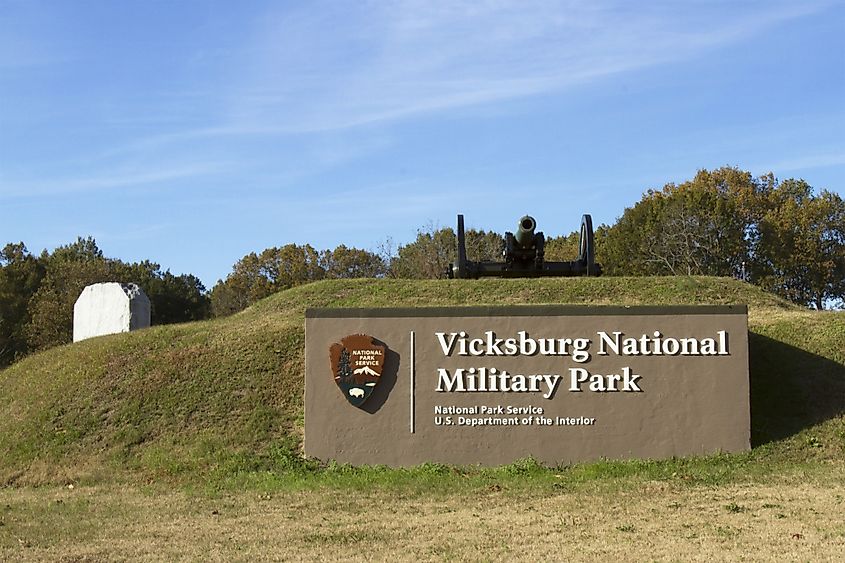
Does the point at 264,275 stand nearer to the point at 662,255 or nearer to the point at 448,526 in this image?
the point at 662,255

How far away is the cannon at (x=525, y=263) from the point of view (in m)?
24.1

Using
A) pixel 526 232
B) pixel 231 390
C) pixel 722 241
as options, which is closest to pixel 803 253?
pixel 722 241

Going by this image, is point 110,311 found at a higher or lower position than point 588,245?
lower

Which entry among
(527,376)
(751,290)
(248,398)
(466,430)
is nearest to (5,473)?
(248,398)

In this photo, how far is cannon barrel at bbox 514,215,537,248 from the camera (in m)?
23.2

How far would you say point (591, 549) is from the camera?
30.7ft

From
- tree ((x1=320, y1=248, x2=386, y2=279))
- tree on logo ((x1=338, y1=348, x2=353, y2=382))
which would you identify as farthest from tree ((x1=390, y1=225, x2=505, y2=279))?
tree on logo ((x1=338, y1=348, x2=353, y2=382))

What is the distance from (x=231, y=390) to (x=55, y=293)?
36869 mm

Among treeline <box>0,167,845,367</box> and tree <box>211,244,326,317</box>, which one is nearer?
treeline <box>0,167,845,367</box>

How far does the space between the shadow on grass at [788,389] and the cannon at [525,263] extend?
596cm

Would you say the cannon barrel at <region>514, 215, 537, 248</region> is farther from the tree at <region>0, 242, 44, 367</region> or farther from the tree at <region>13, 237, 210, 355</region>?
the tree at <region>0, 242, 44, 367</region>

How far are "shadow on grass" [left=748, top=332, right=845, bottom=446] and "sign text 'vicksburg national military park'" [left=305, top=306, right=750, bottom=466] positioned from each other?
125 centimetres

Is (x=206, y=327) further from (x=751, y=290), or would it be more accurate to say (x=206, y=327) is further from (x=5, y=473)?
(x=751, y=290)

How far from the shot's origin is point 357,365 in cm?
1645
